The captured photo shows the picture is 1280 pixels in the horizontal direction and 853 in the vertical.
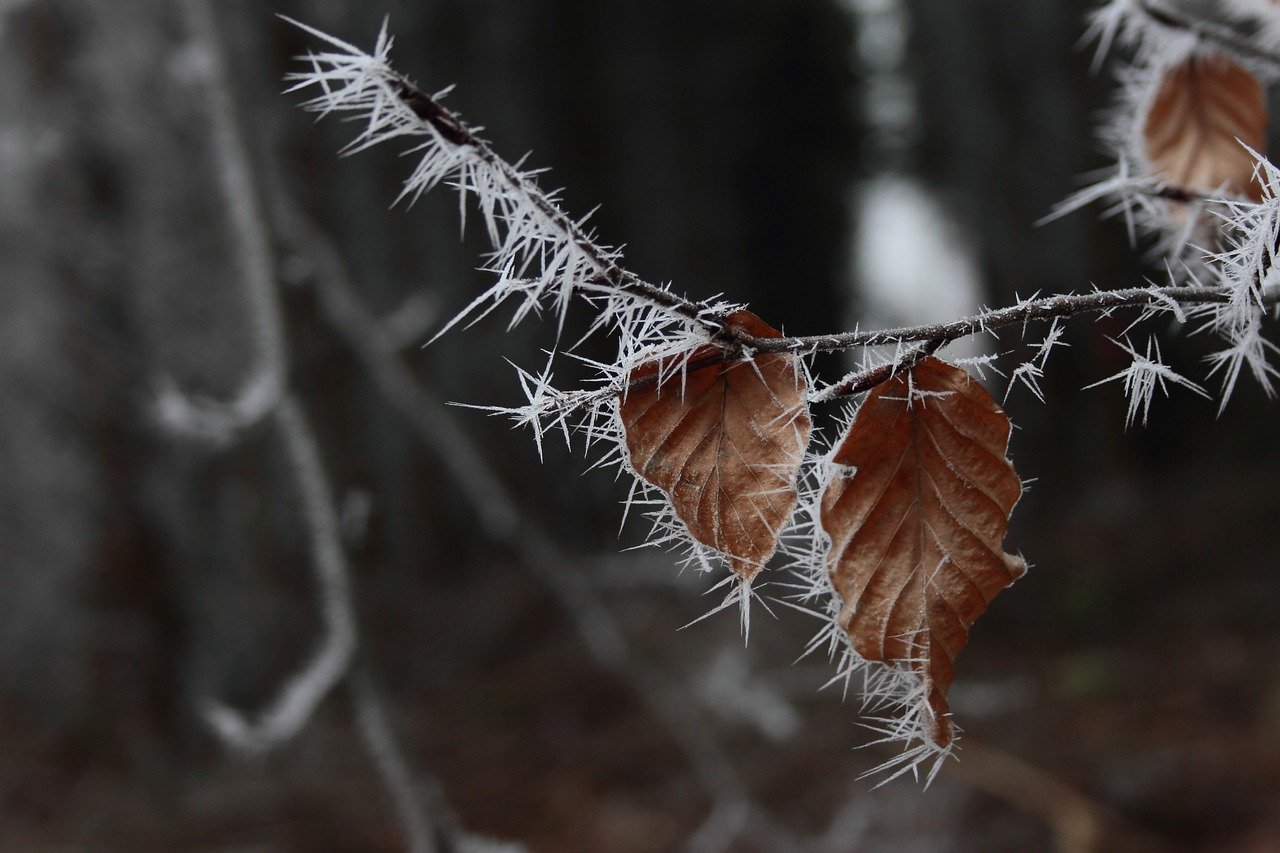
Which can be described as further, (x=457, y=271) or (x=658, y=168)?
(x=658, y=168)

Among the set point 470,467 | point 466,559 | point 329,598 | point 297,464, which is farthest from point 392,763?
point 466,559

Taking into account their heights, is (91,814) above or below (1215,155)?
below

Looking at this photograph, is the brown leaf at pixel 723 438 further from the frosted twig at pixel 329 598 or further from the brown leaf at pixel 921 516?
the frosted twig at pixel 329 598

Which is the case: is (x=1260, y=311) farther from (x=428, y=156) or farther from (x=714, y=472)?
(x=428, y=156)

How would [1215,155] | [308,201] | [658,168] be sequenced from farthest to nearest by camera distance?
[658,168], [308,201], [1215,155]

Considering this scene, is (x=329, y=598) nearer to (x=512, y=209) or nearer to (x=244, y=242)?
(x=244, y=242)

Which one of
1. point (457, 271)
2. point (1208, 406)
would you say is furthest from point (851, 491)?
point (1208, 406)

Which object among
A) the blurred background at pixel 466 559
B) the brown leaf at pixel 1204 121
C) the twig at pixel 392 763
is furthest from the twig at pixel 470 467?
the brown leaf at pixel 1204 121
